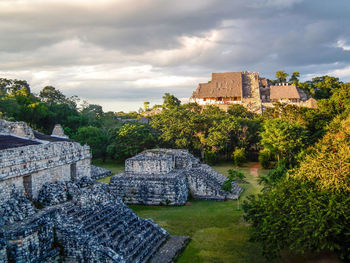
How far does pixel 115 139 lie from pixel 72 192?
18024 mm

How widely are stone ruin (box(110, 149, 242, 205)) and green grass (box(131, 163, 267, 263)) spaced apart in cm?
56

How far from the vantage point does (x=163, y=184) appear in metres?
16.8

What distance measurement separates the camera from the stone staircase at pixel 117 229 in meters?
9.59

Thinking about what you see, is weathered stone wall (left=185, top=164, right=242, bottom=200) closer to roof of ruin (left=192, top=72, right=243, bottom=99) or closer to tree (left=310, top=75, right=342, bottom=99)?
roof of ruin (left=192, top=72, right=243, bottom=99)

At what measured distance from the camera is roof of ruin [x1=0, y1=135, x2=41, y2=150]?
10292 mm

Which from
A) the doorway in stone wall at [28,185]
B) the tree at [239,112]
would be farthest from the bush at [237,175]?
the tree at [239,112]

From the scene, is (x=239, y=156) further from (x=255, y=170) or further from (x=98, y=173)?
(x=98, y=173)

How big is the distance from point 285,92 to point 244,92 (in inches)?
237

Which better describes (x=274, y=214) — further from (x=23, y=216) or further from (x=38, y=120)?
(x=38, y=120)

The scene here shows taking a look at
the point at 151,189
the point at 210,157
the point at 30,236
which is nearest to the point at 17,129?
the point at 30,236

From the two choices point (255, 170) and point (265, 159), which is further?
point (265, 159)

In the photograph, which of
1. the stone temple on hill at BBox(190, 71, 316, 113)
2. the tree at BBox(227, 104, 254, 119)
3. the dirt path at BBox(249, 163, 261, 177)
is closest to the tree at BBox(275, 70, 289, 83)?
the stone temple on hill at BBox(190, 71, 316, 113)

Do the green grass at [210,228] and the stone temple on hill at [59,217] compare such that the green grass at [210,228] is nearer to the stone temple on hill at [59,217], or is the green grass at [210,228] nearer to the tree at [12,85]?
the stone temple on hill at [59,217]

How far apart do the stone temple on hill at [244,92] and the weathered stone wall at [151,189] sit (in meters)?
27.5
